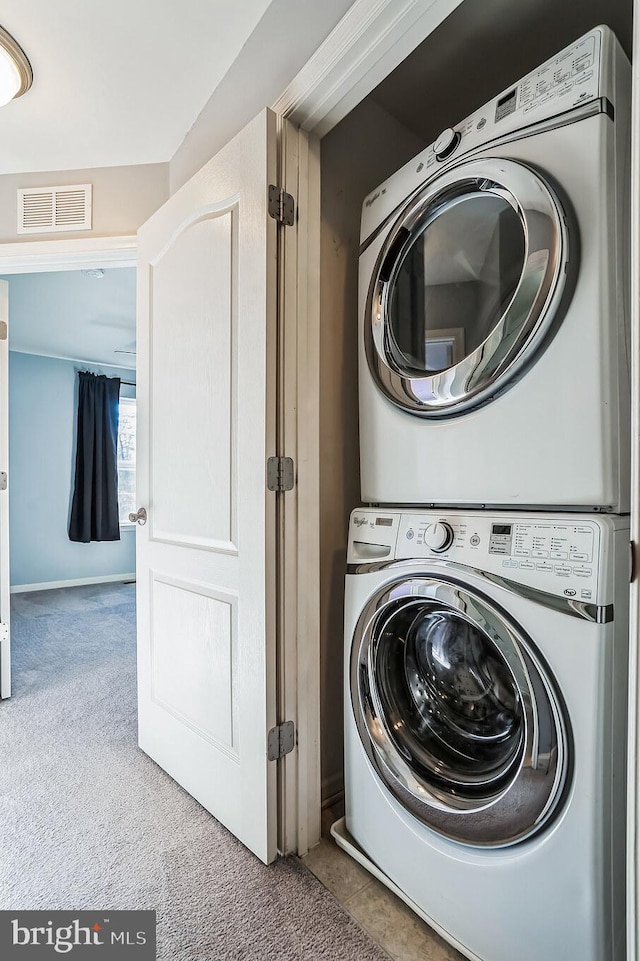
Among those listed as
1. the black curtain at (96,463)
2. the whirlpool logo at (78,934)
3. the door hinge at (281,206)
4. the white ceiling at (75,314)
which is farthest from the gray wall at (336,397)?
the black curtain at (96,463)

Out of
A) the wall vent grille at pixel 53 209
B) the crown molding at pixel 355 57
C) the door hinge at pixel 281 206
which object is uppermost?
the wall vent grille at pixel 53 209

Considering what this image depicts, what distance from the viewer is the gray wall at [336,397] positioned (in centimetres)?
153

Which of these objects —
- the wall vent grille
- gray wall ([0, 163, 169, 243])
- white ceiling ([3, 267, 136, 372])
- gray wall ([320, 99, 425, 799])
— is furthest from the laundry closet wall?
white ceiling ([3, 267, 136, 372])

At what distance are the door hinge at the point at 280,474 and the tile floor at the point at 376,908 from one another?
3.24 ft

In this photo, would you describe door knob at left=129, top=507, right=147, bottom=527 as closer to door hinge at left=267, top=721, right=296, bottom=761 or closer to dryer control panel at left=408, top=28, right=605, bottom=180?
door hinge at left=267, top=721, right=296, bottom=761

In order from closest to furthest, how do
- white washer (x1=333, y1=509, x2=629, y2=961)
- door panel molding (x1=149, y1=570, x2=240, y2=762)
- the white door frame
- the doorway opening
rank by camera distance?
the white door frame < white washer (x1=333, y1=509, x2=629, y2=961) < door panel molding (x1=149, y1=570, x2=240, y2=762) < the doorway opening

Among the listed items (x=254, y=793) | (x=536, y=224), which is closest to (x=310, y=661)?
(x=254, y=793)

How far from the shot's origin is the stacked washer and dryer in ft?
2.76

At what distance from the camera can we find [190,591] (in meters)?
1.61

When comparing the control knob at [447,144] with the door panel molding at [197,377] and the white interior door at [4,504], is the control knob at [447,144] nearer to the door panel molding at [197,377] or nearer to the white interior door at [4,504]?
the door panel molding at [197,377]

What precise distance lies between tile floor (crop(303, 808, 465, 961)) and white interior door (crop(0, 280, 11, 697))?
5.96ft

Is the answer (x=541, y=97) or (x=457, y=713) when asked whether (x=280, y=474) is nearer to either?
(x=457, y=713)

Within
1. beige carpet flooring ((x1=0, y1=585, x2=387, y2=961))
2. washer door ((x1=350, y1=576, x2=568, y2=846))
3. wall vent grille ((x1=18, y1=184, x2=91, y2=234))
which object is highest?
wall vent grille ((x1=18, y1=184, x2=91, y2=234))

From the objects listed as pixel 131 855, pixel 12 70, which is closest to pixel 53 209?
pixel 12 70
